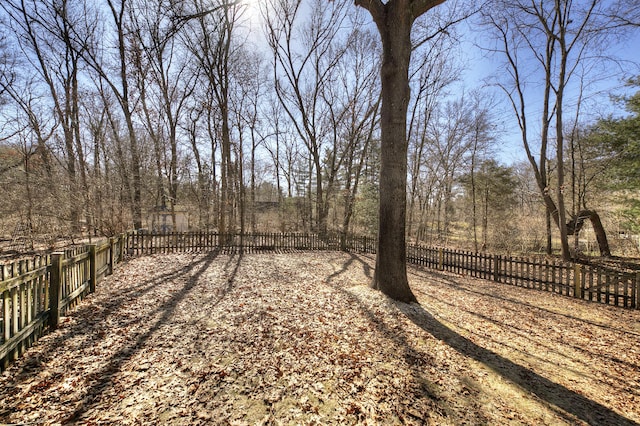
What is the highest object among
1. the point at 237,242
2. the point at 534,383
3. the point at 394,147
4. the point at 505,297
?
the point at 394,147

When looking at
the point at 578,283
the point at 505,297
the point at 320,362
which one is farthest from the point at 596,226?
the point at 320,362

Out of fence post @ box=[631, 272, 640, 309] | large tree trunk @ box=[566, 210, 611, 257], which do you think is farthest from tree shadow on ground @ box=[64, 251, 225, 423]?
large tree trunk @ box=[566, 210, 611, 257]

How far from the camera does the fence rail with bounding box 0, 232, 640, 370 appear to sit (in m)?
3.10

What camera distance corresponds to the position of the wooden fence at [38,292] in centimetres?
288

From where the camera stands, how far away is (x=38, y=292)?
3562mm

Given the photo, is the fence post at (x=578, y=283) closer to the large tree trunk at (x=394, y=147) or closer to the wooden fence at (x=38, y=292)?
the large tree trunk at (x=394, y=147)

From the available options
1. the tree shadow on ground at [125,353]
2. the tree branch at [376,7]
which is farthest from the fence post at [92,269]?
the tree branch at [376,7]

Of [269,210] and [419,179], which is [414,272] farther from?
[269,210]

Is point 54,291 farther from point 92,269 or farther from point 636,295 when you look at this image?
point 636,295

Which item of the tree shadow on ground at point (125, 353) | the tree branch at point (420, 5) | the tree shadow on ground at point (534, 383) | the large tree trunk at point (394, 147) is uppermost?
the tree branch at point (420, 5)

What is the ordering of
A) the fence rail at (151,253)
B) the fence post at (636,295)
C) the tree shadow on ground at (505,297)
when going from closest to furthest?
the fence rail at (151,253) < the tree shadow on ground at (505,297) < the fence post at (636,295)

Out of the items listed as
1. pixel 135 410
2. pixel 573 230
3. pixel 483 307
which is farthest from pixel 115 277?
pixel 573 230

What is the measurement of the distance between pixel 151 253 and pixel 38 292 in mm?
7816

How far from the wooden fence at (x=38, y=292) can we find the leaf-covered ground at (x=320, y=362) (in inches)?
8.8
